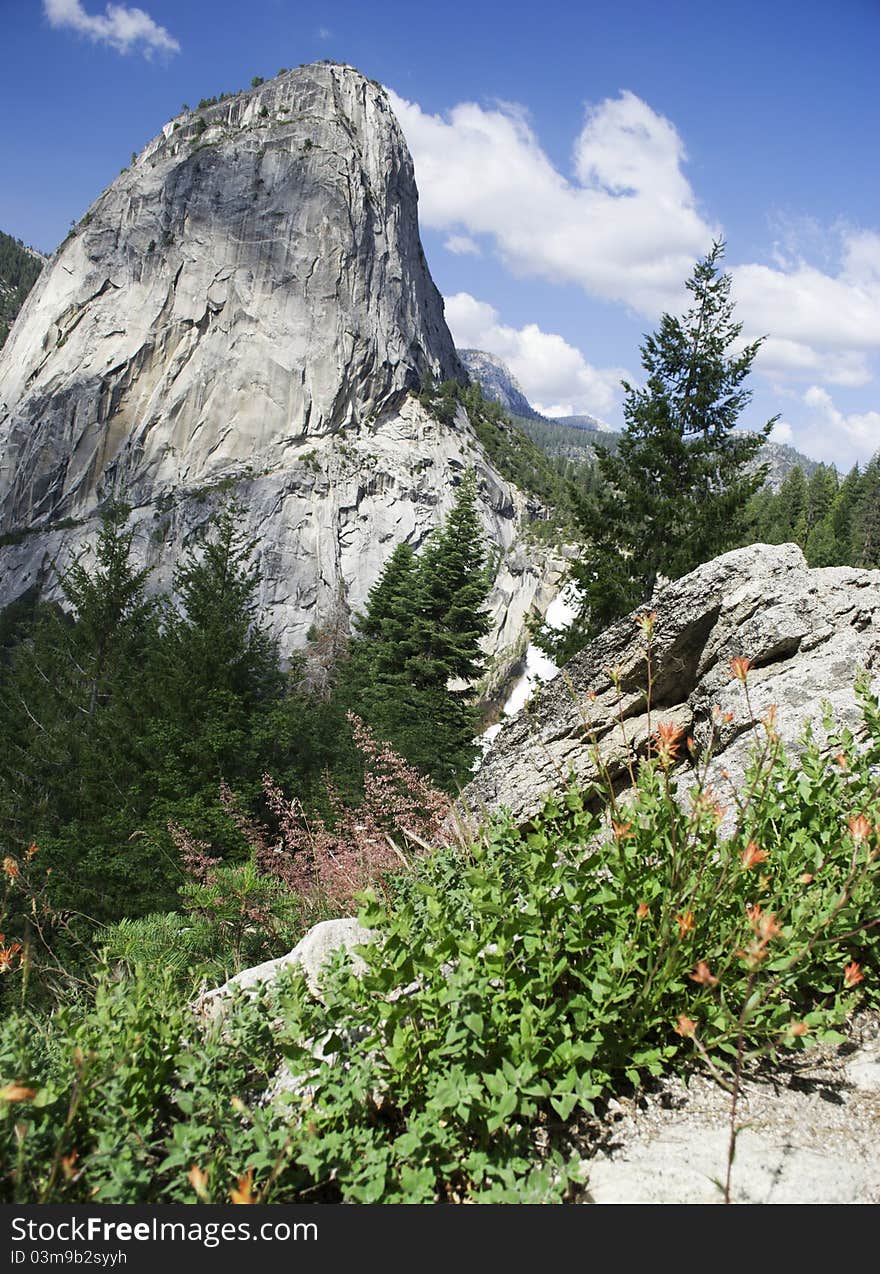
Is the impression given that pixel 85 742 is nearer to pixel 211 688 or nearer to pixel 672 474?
pixel 211 688

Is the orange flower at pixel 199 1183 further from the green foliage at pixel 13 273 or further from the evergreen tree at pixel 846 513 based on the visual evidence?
the green foliage at pixel 13 273

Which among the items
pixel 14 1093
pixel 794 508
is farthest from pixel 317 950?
pixel 794 508

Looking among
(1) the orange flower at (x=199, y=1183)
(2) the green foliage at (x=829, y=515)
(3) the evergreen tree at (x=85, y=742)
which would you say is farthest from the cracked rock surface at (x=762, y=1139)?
(2) the green foliage at (x=829, y=515)

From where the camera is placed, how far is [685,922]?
6.83 ft

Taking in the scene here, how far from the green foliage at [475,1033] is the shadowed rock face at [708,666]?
2.17m

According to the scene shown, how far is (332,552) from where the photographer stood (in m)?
63.2

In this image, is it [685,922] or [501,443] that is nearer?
[685,922]

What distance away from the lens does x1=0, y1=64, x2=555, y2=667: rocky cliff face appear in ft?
217

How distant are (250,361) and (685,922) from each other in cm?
7540

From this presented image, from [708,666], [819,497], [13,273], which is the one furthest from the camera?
[13,273]

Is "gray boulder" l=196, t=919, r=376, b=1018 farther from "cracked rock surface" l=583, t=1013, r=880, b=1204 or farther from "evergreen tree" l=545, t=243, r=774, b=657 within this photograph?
"evergreen tree" l=545, t=243, r=774, b=657

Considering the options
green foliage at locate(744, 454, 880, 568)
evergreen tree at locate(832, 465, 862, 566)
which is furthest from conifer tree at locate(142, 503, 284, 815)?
evergreen tree at locate(832, 465, 862, 566)

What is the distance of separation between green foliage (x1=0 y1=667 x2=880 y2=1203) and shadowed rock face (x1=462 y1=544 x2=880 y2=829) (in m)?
2.17

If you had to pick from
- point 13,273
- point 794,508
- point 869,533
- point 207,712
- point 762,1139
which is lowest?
point 207,712
